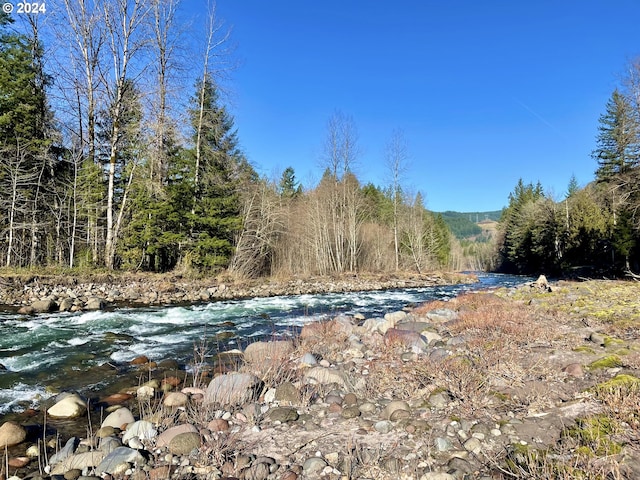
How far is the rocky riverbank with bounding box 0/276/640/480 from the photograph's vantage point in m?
2.94

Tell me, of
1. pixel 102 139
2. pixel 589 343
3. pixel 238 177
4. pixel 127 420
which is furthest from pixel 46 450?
pixel 102 139

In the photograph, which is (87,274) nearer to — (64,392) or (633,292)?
(64,392)

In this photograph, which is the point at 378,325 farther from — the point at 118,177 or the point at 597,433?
the point at 118,177

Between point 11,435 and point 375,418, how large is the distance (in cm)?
374

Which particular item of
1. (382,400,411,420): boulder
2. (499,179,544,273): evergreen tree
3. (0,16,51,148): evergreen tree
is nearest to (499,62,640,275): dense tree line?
(499,179,544,273): evergreen tree

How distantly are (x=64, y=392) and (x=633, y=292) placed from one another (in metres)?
13.7

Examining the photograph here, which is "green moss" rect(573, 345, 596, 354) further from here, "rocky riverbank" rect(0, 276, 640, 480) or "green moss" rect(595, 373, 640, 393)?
"green moss" rect(595, 373, 640, 393)

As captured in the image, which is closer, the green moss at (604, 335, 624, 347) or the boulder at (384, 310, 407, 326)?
the green moss at (604, 335, 624, 347)

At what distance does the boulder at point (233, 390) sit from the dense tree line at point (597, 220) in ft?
57.4

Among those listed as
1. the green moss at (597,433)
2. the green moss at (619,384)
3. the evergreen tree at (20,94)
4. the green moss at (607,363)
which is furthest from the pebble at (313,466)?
the evergreen tree at (20,94)

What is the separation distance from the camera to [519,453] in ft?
9.45

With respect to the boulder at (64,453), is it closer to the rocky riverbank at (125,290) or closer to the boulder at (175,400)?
the boulder at (175,400)

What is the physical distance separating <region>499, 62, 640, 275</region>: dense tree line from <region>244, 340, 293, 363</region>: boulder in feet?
53.3

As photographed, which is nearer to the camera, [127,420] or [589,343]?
[127,420]
